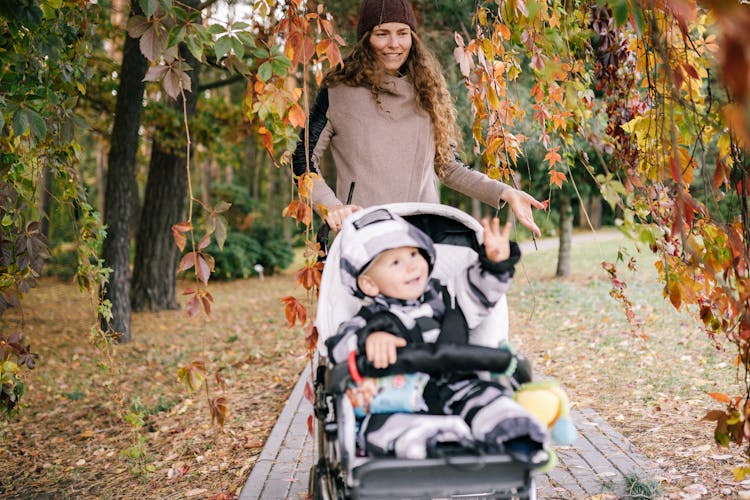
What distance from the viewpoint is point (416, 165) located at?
2975 millimetres

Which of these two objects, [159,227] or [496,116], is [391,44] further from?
[159,227]

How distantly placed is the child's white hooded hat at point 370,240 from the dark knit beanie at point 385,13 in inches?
38.8

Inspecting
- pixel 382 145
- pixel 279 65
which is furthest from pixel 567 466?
pixel 279 65

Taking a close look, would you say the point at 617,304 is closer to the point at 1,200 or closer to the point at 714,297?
the point at 714,297

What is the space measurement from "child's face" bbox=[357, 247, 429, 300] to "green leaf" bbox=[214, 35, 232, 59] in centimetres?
87

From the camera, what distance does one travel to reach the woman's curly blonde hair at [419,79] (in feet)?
9.70

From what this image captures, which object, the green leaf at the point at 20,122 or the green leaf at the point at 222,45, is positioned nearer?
the green leaf at the point at 222,45

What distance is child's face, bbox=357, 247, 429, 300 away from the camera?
228 centimetres

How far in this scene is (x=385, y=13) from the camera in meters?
2.82

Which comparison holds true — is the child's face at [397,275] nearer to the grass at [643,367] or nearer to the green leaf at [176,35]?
the grass at [643,367]

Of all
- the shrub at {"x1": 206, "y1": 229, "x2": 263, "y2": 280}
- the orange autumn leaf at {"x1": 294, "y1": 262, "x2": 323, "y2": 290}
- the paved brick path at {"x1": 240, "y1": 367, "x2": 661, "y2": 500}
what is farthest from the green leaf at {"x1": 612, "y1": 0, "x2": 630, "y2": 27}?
the shrub at {"x1": 206, "y1": 229, "x2": 263, "y2": 280}

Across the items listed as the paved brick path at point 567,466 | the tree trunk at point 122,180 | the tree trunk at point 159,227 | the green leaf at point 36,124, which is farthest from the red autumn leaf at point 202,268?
the tree trunk at point 159,227

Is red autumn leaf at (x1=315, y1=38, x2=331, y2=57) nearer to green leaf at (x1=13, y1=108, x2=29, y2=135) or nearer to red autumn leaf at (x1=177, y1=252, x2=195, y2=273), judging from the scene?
red autumn leaf at (x1=177, y1=252, x2=195, y2=273)

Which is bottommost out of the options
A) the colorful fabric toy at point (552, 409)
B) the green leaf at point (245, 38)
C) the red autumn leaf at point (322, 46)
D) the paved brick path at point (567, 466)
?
the paved brick path at point (567, 466)
